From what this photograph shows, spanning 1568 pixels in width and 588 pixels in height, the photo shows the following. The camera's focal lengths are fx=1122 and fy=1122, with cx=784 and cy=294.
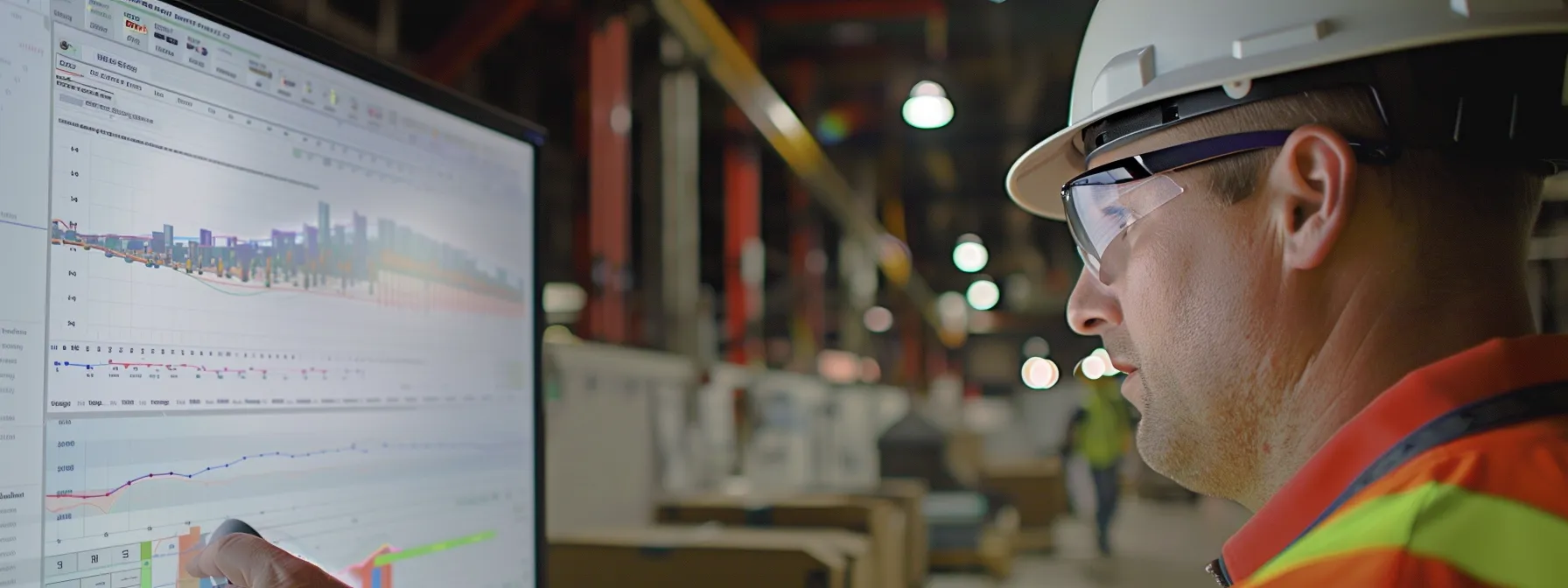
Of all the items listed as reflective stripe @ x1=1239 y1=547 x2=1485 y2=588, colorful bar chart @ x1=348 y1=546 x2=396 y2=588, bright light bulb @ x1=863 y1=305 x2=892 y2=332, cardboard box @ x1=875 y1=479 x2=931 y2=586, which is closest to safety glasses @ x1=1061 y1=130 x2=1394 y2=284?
reflective stripe @ x1=1239 y1=547 x2=1485 y2=588

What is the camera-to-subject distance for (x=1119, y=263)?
4.15ft

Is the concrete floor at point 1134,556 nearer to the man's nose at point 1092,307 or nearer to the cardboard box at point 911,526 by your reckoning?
the cardboard box at point 911,526

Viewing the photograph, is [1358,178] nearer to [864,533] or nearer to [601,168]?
[864,533]

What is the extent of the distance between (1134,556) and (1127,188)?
362 inches

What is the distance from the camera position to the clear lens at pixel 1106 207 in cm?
120

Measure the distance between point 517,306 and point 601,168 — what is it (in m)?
3.81

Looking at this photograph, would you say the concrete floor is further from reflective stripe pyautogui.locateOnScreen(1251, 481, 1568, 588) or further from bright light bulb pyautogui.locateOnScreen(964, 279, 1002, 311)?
reflective stripe pyautogui.locateOnScreen(1251, 481, 1568, 588)

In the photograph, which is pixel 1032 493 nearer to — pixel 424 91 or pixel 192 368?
pixel 424 91

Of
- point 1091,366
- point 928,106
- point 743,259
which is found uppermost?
point 928,106

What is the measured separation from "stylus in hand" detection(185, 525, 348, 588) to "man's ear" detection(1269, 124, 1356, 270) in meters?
0.93

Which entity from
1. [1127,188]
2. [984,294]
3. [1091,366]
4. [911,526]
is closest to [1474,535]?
[1127,188]

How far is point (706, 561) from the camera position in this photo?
8.61 feet

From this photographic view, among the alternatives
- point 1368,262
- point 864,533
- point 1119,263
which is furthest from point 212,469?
point 864,533

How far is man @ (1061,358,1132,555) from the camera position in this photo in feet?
31.6
